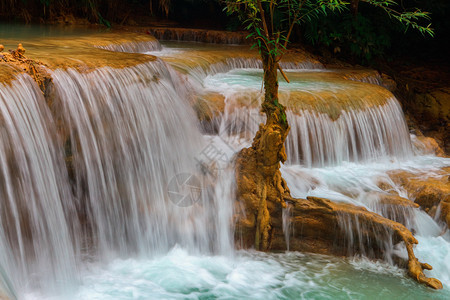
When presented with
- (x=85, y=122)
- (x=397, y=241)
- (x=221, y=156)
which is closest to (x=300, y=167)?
(x=221, y=156)

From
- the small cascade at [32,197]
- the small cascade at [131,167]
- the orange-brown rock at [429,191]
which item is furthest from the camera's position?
the orange-brown rock at [429,191]

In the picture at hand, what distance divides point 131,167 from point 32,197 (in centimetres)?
120

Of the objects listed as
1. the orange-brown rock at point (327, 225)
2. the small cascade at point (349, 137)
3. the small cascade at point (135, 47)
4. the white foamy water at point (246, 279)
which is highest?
the small cascade at point (135, 47)

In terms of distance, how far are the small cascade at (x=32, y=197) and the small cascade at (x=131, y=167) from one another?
0.86 feet

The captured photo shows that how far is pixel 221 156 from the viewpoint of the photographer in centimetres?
575

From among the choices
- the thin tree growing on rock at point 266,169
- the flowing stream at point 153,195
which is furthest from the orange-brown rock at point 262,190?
the flowing stream at point 153,195

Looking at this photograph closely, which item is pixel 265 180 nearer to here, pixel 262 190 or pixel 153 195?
pixel 262 190

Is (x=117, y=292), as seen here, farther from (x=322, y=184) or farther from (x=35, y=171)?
(x=322, y=184)

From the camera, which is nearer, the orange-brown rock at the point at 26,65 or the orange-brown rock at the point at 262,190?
the orange-brown rock at the point at 26,65

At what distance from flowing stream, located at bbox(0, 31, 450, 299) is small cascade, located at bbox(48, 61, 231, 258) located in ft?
0.04

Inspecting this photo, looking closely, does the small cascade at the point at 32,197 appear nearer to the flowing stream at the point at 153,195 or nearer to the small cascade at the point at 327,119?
the flowing stream at the point at 153,195

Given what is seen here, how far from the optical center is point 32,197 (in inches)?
153

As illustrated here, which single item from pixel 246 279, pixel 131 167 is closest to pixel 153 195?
pixel 131 167

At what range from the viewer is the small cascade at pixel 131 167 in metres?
4.54
